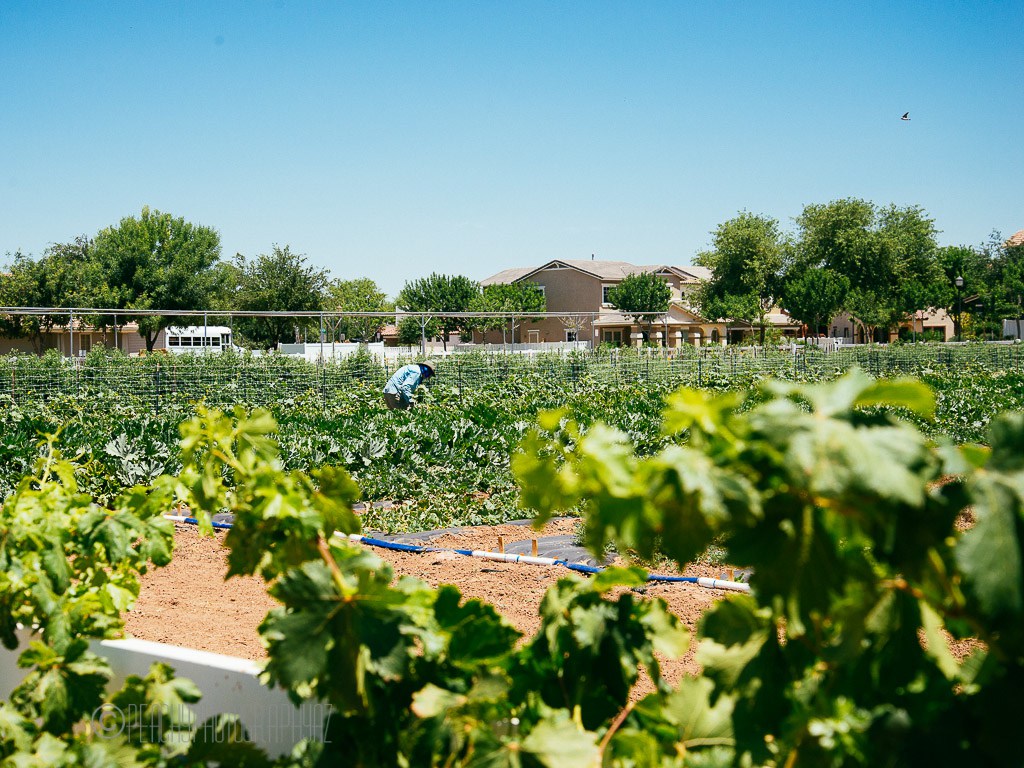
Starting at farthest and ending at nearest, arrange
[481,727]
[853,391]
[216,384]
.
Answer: [216,384] → [481,727] → [853,391]

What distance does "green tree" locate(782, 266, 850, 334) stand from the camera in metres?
67.3

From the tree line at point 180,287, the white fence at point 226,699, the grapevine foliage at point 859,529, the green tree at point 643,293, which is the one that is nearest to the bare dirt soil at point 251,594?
the white fence at point 226,699

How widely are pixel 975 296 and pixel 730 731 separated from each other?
87135 mm

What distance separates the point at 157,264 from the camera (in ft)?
205

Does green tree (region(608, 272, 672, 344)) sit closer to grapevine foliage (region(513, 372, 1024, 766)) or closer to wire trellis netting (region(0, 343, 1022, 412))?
wire trellis netting (region(0, 343, 1022, 412))

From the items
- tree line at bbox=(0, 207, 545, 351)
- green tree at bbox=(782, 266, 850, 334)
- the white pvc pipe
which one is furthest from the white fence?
green tree at bbox=(782, 266, 850, 334)

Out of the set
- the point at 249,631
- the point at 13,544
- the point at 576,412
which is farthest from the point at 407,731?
the point at 576,412

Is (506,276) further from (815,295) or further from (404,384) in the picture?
(404,384)

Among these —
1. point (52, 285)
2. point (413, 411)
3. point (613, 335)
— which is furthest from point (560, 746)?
point (613, 335)

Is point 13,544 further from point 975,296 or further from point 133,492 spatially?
point 975,296

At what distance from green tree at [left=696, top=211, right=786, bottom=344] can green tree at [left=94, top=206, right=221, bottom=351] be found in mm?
40365

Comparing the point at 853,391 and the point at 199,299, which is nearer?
the point at 853,391

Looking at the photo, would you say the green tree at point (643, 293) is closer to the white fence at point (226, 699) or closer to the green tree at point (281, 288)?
the green tree at point (281, 288)

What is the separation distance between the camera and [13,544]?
2.22 m
